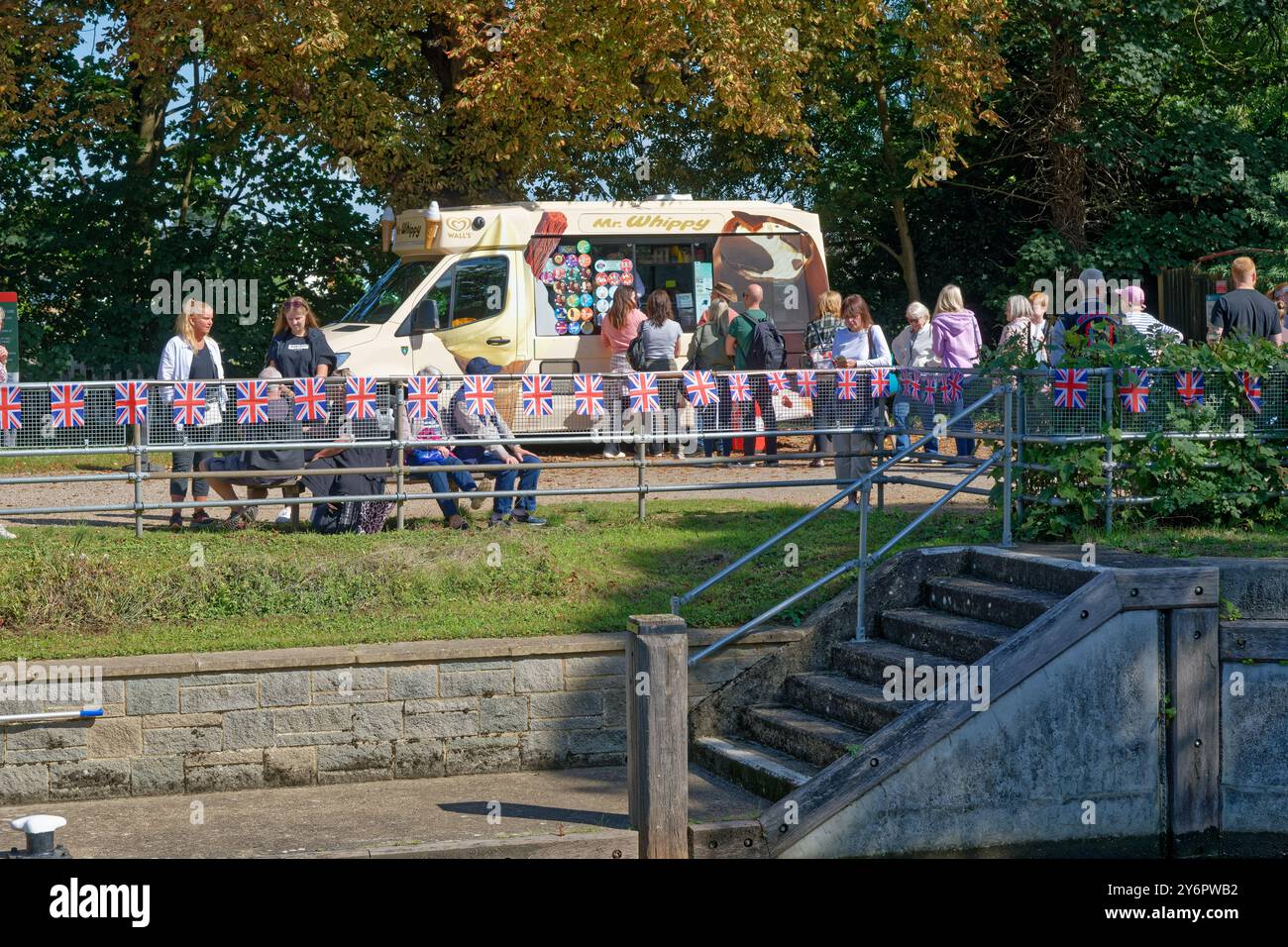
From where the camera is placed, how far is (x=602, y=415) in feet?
38.5

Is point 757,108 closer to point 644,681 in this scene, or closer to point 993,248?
point 993,248

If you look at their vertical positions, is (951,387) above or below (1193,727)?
above

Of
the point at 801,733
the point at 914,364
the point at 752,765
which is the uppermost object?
the point at 914,364

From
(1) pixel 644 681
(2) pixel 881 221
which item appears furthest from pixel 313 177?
(1) pixel 644 681

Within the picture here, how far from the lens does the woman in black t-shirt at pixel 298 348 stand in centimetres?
1227

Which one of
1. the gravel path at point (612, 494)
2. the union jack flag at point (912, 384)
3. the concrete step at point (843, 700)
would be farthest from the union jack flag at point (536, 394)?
the concrete step at point (843, 700)

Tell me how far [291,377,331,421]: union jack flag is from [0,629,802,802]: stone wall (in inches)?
97.7

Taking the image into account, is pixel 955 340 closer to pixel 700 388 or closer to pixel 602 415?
pixel 700 388

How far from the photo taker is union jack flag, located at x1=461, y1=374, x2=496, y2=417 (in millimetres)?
11453

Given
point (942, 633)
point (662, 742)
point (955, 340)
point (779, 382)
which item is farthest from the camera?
point (955, 340)

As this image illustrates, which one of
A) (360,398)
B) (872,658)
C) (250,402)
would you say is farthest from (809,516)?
(250,402)

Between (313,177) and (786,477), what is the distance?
12973 millimetres

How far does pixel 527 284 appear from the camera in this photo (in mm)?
17578

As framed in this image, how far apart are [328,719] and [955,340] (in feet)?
22.9
